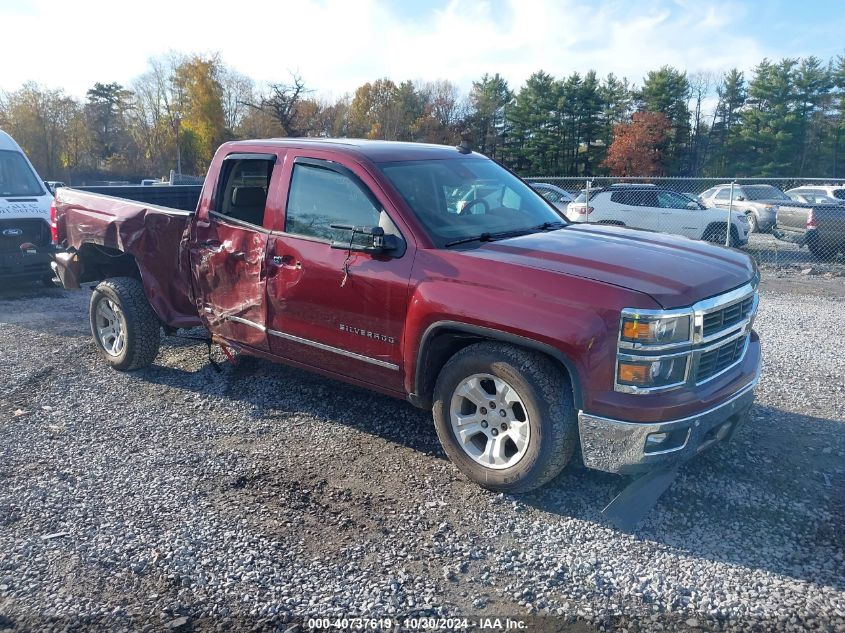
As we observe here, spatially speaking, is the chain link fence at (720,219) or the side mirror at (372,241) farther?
the chain link fence at (720,219)

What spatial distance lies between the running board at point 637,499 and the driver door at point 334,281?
1.43 m

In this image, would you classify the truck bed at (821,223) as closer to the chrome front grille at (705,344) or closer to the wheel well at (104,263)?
the chrome front grille at (705,344)

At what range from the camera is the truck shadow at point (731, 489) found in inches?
134

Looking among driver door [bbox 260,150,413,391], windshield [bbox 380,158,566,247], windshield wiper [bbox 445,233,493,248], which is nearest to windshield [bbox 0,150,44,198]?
driver door [bbox 260,150,413,391]

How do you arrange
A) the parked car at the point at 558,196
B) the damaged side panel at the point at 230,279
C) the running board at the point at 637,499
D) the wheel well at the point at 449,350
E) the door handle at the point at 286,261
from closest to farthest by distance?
the wheel well at the point at 449,350
the running board at the point at 637,499
the door handle at the point at 286,261
the damaged side panel at the point at 230,279
the parked car at the point at 558,196

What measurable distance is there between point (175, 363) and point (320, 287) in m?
2.71

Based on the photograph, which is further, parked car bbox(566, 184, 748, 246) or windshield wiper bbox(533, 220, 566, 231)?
parked car bbox(566, 184, 748, 246)

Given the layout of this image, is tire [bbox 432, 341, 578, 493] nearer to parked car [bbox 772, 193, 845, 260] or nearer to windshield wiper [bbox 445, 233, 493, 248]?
windshield wiper [bbox 445, 233, 493, 248]

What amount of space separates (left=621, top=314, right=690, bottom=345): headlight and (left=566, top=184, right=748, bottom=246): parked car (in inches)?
510

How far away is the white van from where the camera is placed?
31.8 ft

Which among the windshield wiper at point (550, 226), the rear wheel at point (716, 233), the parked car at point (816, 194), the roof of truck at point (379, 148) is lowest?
the rear wheel at point (716, 233)

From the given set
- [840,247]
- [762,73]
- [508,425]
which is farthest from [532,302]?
[762,73]

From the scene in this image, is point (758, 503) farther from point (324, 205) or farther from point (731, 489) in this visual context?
point (324, 205)

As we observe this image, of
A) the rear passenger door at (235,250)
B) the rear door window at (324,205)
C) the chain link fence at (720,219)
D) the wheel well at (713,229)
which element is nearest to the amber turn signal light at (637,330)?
the rear door window at (324,205)
